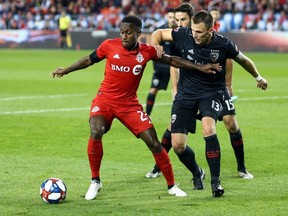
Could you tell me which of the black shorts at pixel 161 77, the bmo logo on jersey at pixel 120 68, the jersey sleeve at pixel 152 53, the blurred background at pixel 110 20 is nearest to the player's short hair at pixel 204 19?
the jersey sleeve at pixel 152 53

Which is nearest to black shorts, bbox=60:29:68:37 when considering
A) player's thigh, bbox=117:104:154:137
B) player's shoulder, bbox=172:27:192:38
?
player's shoulder, bbox=172:27:192:38

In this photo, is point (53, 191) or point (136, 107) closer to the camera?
point (53, 191)

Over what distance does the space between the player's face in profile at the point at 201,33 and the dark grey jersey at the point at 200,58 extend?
12 centimetres

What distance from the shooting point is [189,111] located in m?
9.53

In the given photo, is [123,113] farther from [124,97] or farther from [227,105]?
[227,105]

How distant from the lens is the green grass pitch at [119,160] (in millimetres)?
8663

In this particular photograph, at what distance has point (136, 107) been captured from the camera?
935 cm

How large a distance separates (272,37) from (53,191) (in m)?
30.9

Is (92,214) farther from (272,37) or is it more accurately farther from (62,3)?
(62,3)

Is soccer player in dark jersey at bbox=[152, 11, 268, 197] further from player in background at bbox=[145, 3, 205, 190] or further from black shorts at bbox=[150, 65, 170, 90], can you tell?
black shorts at bbox=[150, 65, 170, 90]

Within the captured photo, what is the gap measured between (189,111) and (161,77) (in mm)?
7203

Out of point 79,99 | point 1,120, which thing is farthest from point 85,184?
point 79,99

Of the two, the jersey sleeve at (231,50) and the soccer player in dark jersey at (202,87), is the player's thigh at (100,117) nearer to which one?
the soccer player in dark jersey at (202,87)

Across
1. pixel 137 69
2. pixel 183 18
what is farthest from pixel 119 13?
pixel 137 69
